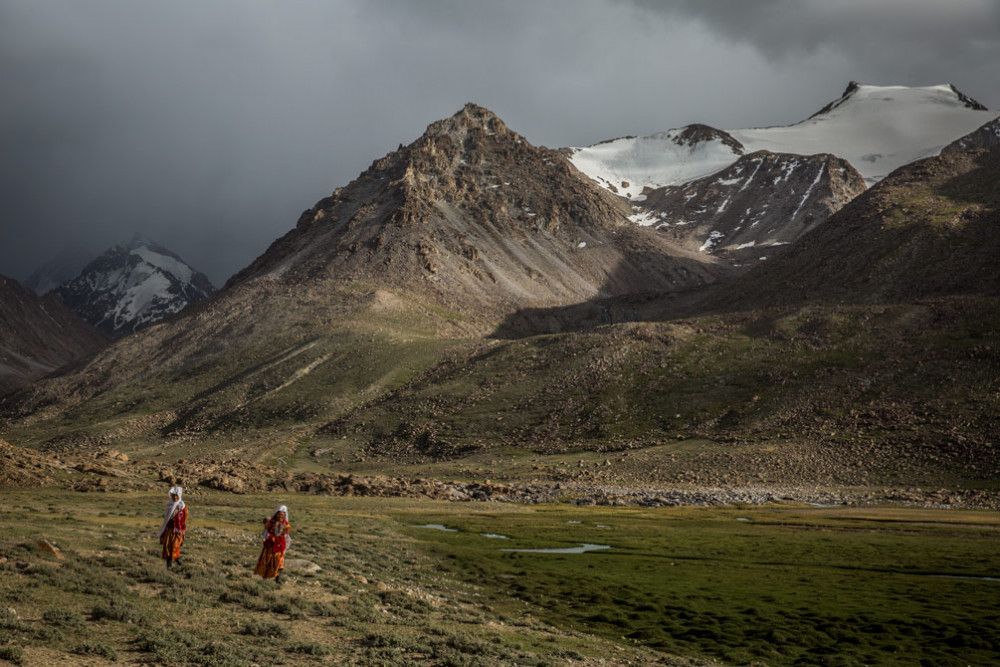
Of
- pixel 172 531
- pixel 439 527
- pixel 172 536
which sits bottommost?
pixel 439 527

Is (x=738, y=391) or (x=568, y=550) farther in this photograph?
(x=738, y=391)

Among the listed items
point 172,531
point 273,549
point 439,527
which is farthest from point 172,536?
point 439,527

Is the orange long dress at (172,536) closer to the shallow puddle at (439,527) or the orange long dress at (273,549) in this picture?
the orange long dress at (273,549)

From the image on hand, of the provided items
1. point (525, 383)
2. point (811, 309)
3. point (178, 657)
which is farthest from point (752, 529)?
point (811, 309)

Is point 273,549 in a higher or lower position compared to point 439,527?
higher

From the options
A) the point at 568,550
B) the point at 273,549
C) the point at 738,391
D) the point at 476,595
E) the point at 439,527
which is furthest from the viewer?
the point at 738,391

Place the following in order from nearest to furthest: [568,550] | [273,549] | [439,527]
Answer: [273,549], [568,550], [439,527]

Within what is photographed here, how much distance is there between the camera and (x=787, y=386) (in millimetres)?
136125

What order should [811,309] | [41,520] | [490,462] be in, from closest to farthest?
[41,520], [490,462], [811,309]

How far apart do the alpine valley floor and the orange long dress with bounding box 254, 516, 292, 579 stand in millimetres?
562

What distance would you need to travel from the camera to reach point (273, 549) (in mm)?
35906

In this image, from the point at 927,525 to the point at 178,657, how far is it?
63.0 metres

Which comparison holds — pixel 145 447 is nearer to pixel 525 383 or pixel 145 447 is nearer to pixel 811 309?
pixel 525 383

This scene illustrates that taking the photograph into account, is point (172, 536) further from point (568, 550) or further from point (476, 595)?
point (568, 550)
